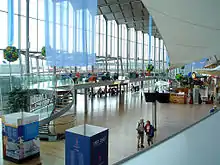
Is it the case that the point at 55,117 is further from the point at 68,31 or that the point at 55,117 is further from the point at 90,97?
the point at 90,97

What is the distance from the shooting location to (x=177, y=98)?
2538 centimetres

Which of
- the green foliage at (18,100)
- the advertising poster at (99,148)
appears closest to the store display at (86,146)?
the advertising poster at (99,148)

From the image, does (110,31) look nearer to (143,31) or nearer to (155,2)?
(143,31)

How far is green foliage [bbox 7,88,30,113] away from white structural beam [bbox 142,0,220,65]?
26.3ft

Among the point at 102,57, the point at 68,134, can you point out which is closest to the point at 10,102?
the point at 68,134

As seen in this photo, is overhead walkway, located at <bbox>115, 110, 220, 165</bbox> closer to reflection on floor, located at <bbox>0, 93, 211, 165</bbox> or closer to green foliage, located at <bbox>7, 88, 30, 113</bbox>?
reflection on floor, located at <bbox>0, 93, 211, 165</bbox>

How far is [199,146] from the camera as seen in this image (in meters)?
4.28

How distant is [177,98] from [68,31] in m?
18.2

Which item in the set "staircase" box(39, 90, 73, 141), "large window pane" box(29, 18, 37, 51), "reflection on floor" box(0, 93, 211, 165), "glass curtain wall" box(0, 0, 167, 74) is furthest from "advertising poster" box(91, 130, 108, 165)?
"large window pane" box(29, 18, 37, 51)

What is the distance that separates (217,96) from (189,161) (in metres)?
23.6

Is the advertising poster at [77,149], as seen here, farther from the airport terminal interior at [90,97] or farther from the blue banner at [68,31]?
the blue banner at [68,31]

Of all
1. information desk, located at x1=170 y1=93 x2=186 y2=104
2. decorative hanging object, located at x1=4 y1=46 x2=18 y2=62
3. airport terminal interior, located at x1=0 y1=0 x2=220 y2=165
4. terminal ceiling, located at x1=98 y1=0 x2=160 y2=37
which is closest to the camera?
airport terminal interior, located at x1=0 y1=0 x2=220 y2=165

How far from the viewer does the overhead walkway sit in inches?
108

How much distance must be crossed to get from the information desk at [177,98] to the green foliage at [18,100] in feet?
60.2
